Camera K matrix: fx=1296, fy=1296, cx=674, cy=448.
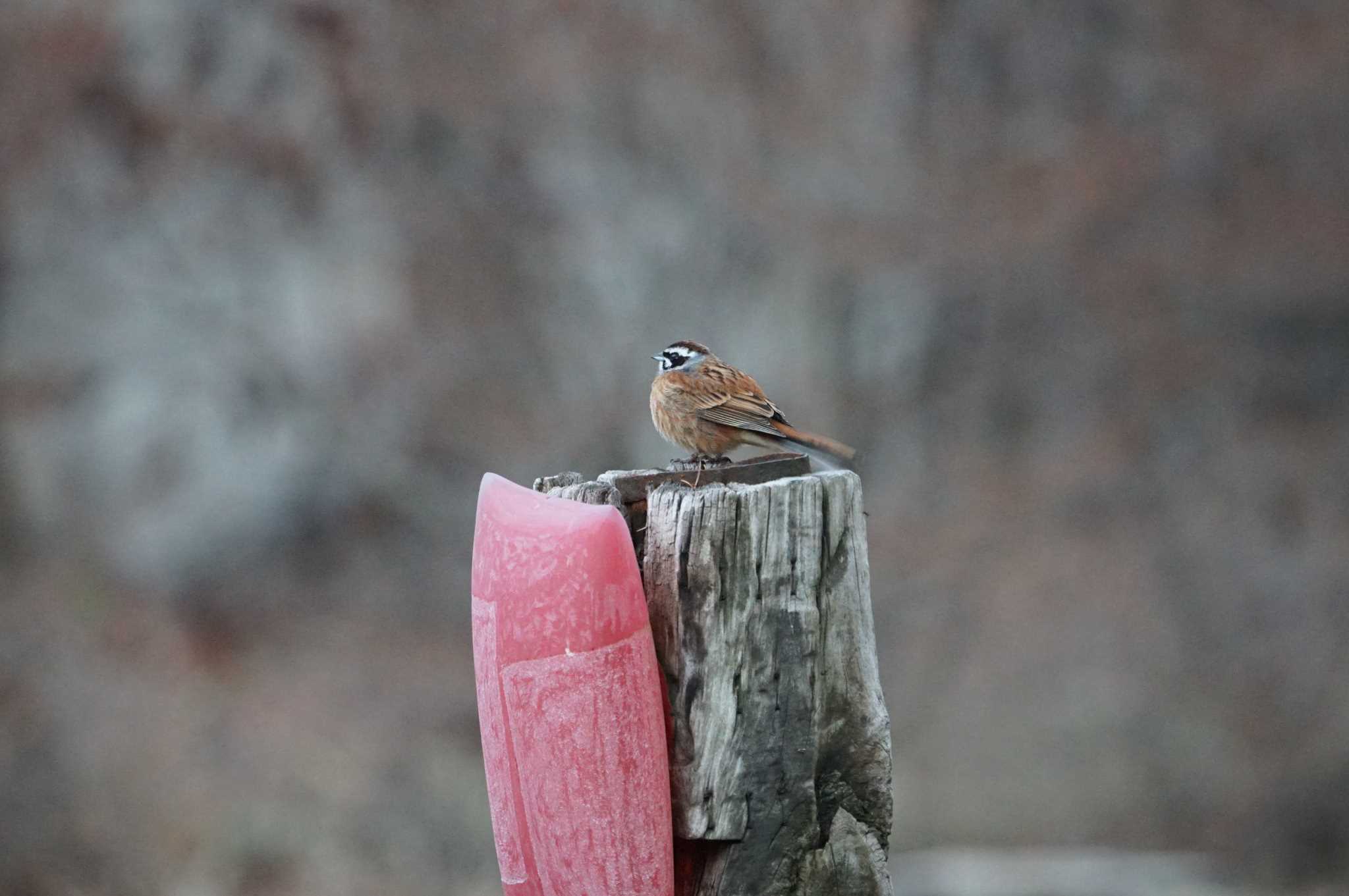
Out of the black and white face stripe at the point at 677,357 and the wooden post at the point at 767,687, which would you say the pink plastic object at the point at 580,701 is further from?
the black and white face stripe at the point at 677,357

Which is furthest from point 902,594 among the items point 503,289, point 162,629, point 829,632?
point 829,632

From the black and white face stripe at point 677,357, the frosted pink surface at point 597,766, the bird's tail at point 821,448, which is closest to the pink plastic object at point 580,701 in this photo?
the frosted pink surface at point 597,766

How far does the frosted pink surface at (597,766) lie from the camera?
2012mm

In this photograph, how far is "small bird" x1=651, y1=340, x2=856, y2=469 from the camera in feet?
10.3

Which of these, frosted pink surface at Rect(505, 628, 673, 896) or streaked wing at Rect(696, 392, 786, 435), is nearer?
frosted pink surface at Rect(505, 628, 673, 896)

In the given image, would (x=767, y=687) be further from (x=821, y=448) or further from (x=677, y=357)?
(x=677, y=357)

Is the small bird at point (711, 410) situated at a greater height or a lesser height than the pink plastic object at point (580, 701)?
greater

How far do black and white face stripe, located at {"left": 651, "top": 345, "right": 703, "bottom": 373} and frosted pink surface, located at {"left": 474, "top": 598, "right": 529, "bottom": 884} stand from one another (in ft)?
4.85

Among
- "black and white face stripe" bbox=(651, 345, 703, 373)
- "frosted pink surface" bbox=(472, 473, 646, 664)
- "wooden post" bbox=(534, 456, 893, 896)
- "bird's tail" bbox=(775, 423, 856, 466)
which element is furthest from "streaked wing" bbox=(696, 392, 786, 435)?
"frosted pink surface" bbox=(472, 473, 646, 664)

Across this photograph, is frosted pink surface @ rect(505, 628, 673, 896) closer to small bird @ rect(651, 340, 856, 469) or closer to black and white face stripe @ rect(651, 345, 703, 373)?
small bird @ rect(651, 340, 856, 469)

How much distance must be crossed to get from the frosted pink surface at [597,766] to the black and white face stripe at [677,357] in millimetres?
1524

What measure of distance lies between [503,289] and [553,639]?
15.5ft

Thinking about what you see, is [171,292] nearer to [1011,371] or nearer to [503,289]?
[503,289]

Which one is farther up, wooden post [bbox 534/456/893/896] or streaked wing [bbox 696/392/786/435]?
streaked wing [bbox 696/392/786/435]
